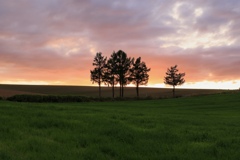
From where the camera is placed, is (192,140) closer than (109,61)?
Yes

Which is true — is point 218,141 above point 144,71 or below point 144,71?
below

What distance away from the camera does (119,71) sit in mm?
100500

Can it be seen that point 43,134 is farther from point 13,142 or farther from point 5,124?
point 5,124

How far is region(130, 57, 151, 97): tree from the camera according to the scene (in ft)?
334

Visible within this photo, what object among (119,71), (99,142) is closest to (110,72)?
(119,71)

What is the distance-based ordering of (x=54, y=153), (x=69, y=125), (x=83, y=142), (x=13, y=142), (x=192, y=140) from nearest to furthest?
(x=54, y=153) < (x=13, y=142) < (x=83, y=142) < (x=192, y=140) < (x=69, y=125)

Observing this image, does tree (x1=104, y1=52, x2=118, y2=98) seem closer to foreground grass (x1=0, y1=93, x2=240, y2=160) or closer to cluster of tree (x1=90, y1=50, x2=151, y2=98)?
cluster of tree (x1=90, y1=50, x2=151, y2=98)

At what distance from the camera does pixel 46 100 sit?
63.2 metres

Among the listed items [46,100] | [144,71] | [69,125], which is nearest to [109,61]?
[144,71]

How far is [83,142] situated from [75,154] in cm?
156

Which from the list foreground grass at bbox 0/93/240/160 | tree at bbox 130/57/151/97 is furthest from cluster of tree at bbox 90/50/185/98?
foreground grass at bbox 0/93/240/160

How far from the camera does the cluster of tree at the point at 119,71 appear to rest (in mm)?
100688

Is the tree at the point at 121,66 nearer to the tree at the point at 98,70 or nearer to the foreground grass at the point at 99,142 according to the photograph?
the tree at the point at 98,70

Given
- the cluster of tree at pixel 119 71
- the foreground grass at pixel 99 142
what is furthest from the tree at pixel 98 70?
the foreground grass at pixel 99 142
